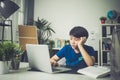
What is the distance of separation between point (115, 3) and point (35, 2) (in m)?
2.23

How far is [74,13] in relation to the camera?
6.00 metres

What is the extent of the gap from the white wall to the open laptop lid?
13.7ft

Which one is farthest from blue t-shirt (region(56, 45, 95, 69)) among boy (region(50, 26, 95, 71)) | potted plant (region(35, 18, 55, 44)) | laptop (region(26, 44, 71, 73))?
potted plant (region(35, 18, 55, 44))

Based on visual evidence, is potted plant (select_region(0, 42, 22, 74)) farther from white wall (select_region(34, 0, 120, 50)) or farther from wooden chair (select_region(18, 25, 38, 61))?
white wall (select_region(34, 0, 120, 50))

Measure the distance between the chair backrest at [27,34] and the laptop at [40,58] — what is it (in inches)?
131

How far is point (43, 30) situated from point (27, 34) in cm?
66

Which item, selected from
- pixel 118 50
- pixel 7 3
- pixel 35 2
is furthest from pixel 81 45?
pixel 35 2

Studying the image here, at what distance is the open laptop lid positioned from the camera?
1.62 meters

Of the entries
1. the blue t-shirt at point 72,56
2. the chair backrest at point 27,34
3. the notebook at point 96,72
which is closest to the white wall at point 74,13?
the chair backrest at point 27,34

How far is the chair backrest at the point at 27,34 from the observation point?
5134 millimetres

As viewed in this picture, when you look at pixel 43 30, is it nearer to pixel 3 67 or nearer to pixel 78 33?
pixel 78 33

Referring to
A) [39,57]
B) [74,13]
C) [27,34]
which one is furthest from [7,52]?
[74,13]

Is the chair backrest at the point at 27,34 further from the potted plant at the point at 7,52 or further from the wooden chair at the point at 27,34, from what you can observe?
the potted plant at the point at 7,52

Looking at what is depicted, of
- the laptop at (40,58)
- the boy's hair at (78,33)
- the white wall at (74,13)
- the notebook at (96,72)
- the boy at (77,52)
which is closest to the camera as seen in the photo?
the notebook at (96,72)
